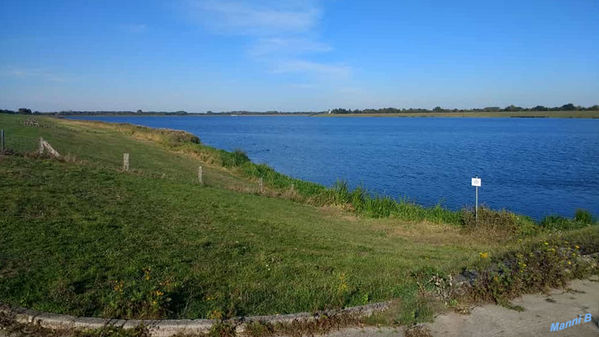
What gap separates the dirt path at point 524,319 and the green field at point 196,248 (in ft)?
1.35

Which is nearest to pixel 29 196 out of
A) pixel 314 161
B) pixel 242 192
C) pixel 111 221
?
pixel 111 221

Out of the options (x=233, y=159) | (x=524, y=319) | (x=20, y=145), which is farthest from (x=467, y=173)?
(x=524, y=319)

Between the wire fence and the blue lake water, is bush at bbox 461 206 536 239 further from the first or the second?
the wire fence

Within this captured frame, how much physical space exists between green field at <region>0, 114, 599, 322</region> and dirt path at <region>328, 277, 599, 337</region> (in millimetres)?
412

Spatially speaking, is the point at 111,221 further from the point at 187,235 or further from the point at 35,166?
the point at 35,166

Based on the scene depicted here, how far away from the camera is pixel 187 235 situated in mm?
10352

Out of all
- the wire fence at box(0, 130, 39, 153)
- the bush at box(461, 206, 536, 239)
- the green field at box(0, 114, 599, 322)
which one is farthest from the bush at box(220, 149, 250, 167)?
the bush at box(461, 206, 536, 239)

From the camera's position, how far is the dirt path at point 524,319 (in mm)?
5652

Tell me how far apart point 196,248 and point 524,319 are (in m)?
5.92

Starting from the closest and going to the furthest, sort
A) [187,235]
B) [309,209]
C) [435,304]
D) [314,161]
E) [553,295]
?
[435,304]
[553,295]
[187,235]
[309,209]
[314,161]

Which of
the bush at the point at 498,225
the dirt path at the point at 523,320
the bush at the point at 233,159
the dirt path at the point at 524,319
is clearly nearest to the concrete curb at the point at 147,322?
the dirt path at the point at 523,320

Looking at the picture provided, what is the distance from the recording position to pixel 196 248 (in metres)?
9.33

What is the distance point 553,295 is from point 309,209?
12361 mm

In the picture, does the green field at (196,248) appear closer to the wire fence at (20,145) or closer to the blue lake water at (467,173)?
the wire fence at (20,145)
